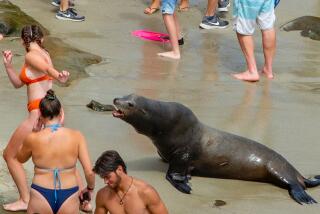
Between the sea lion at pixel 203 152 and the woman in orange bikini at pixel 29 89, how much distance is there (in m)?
1.07

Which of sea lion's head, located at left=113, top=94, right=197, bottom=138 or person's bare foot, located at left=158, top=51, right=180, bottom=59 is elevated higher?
sea lion's head, located at left=113, top=94, right=197, bottom=138

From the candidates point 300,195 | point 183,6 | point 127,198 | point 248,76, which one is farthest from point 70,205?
point 183,6

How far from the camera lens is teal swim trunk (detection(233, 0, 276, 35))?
9922mm

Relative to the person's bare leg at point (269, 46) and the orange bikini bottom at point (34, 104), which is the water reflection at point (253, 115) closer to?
the person's bare leg at point (269, 46)

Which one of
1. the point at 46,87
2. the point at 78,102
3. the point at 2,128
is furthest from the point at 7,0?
the point at 46,87

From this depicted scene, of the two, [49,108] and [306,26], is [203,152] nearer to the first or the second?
[49,108]

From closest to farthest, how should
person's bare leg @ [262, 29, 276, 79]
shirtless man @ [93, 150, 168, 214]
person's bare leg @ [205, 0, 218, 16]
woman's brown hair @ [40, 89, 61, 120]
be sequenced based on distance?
shirtless man @ [93, 150, 168, 214] → woman's brown hair @ [40, 89, 61, 120] → person's bare leg @ [262, 29, 276, 79] → person's bare leg @ [205, 0, 218, 16]

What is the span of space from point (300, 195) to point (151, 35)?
5830mm

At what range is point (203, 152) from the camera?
22.8 feet

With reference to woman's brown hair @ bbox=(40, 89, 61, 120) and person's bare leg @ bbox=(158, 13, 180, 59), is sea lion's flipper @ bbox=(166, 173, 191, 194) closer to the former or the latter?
woman's brown hair @ bbox=(40, 89, 61, 120)

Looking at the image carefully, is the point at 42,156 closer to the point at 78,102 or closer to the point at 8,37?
the point at 78,102

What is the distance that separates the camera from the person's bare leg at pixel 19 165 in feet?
18.7

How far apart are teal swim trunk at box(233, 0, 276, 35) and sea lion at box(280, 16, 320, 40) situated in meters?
2.71

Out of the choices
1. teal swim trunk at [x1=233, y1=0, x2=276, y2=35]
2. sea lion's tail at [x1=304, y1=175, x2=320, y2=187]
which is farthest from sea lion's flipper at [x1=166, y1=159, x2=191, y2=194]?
teal swim trunk at [x1=233, y1=0, x2=276, y2=35]
